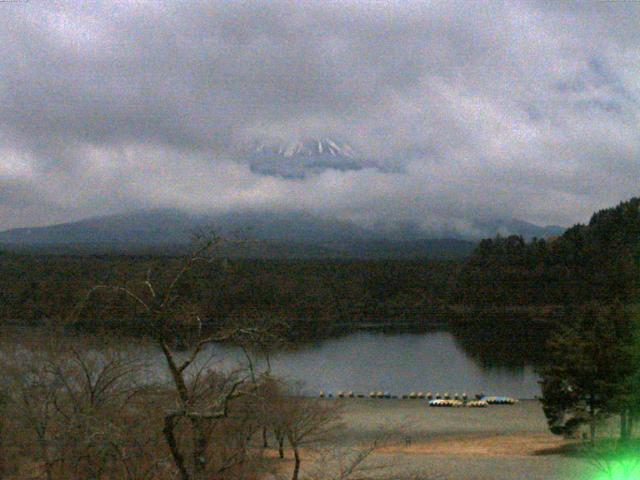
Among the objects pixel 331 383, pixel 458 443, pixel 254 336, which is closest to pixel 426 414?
pixel 458 443

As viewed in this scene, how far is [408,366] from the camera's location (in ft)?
131

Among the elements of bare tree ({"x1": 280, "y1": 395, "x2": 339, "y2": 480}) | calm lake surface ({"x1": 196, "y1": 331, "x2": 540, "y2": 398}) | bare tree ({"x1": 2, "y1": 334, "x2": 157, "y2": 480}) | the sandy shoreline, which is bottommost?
calm lake surface ({"x1": 196, "y1": 331, "x2": 540, "y2": 398})

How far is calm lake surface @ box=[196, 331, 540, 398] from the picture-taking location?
110ft

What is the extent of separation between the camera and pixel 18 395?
8.56m

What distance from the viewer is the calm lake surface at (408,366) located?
33.5 m

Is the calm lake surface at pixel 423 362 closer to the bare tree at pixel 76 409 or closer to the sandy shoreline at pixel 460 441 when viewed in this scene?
the sandy shoreline at pixel 460 441

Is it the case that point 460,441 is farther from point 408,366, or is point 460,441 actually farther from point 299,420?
point 408,366

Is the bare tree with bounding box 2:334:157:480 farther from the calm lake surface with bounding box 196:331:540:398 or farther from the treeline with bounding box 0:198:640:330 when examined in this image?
the treeline with bounding box 0:198:640:330

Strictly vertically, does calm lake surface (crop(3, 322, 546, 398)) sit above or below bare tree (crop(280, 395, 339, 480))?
below

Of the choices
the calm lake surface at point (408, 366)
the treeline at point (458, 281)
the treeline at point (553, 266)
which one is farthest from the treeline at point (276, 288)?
the calm lake surface at point (408, 366)

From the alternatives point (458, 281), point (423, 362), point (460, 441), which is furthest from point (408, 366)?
point (458, 281)

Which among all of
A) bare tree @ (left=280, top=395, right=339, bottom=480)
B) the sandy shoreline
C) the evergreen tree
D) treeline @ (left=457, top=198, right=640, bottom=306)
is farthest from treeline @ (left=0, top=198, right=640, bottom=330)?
bare tree @ (left=280, top=395, right=339, bottom=480)

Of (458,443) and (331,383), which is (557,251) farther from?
(458,443)

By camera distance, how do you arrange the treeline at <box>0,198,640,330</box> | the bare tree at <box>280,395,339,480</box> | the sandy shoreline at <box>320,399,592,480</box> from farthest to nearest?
1. the treeline at <box>0,198,640,330</box>
2. the sandy shoreline at <box>320,399,592,480</box>
3. the bare tree at <box>280,395,339,480</box>
